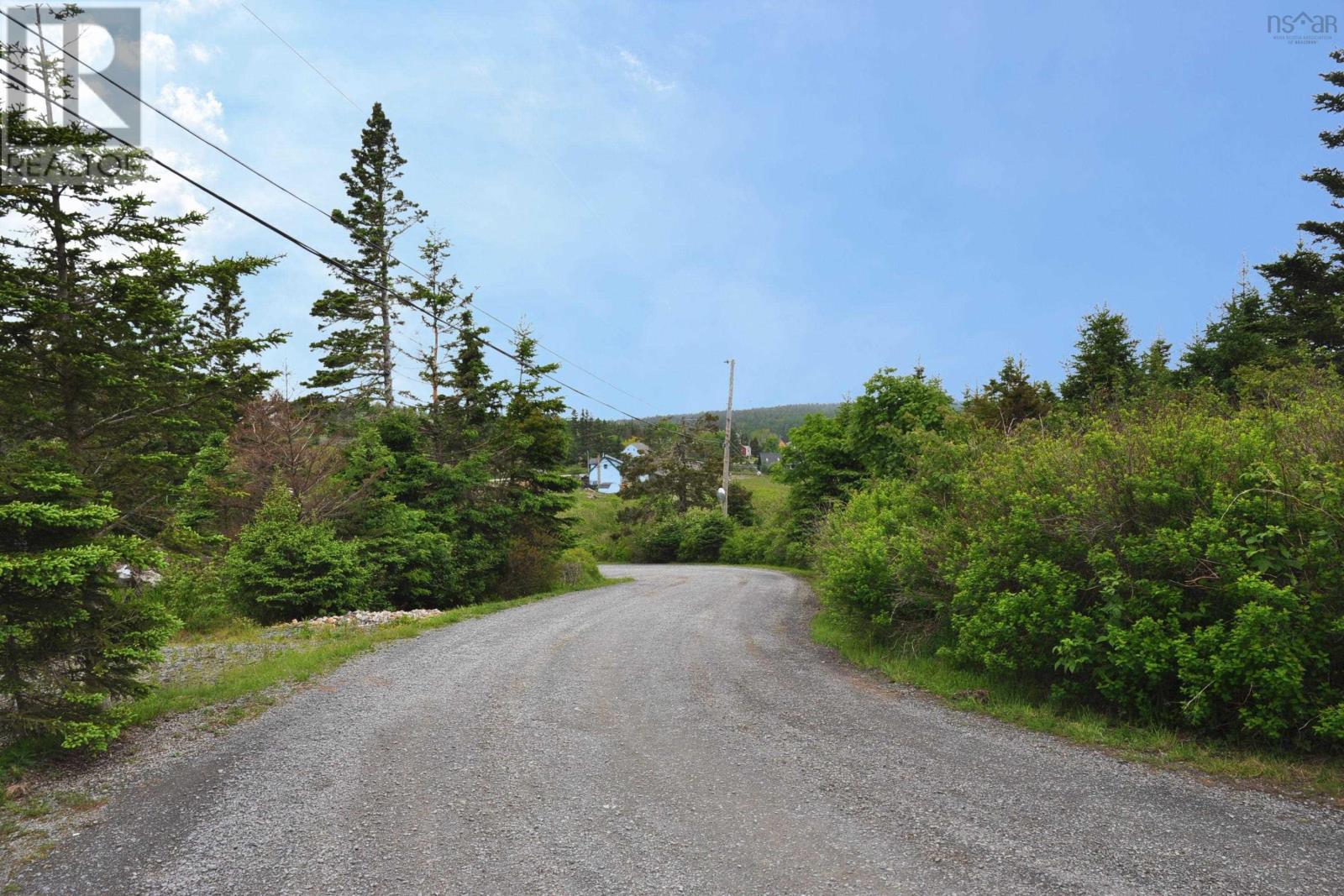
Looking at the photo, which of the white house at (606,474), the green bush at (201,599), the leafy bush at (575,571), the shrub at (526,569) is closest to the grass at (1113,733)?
the green bush at (201,599)

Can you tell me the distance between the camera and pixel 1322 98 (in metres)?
19.6

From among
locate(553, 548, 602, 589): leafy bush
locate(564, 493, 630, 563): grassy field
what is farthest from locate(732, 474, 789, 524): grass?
locate(553, 548, 602, 589): leafy bush

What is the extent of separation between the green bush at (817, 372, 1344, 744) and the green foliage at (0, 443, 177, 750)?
7369 millimetres

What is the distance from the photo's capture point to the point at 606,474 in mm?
99062

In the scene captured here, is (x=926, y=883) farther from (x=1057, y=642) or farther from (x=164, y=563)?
(x=164, y=563)

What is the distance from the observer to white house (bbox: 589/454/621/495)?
Result: 3740 inches

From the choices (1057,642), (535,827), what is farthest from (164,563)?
(1057,642)

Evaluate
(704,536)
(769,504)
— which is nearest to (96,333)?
(704,536)

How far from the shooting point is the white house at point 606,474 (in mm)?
95000

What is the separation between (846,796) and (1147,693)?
130 inches

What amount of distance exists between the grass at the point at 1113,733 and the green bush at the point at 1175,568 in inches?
7.2

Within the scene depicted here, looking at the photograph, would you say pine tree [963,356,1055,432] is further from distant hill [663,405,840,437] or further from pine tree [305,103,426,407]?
distant hill [663,405,840,437]

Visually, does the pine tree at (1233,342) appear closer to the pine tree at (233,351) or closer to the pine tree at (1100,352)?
the pine tree at (1100,352)

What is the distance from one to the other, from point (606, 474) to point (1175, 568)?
94.4 meters
